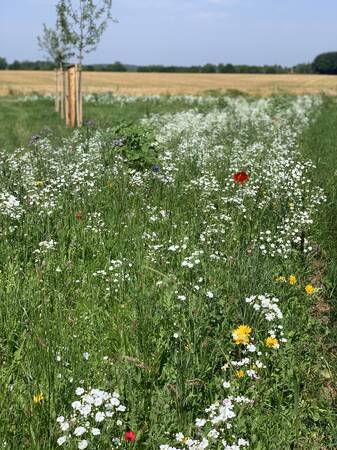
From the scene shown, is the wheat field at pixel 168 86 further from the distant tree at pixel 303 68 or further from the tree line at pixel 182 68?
the distant tree at pixel 303 68

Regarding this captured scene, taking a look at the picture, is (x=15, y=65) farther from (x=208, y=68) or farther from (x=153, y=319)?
(x=153, y=319)

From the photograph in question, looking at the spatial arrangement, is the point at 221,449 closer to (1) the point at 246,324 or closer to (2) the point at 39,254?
(1) the point at 246,324

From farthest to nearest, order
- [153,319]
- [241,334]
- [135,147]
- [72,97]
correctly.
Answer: [72,97] < [135,147] < [153,319] < [241,334]

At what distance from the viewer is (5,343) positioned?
3752 mm

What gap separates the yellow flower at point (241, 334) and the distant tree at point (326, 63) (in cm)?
13024

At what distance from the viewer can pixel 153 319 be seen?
12.3 feet

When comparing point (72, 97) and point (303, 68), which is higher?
point (303, 68)

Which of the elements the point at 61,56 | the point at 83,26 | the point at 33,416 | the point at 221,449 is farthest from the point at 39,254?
the point at 61,56

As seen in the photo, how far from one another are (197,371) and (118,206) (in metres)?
3.40

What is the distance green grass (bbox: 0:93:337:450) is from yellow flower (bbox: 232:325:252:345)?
13 cm

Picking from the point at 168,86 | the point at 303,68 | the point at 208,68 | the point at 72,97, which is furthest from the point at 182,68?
the point at 72,97

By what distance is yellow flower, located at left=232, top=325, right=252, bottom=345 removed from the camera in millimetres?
3482

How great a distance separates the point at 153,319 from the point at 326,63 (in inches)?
5311

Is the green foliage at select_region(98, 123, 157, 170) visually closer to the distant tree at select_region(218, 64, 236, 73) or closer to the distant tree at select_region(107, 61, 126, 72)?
the distant tree at select_region(218, 64, 236, 73)
